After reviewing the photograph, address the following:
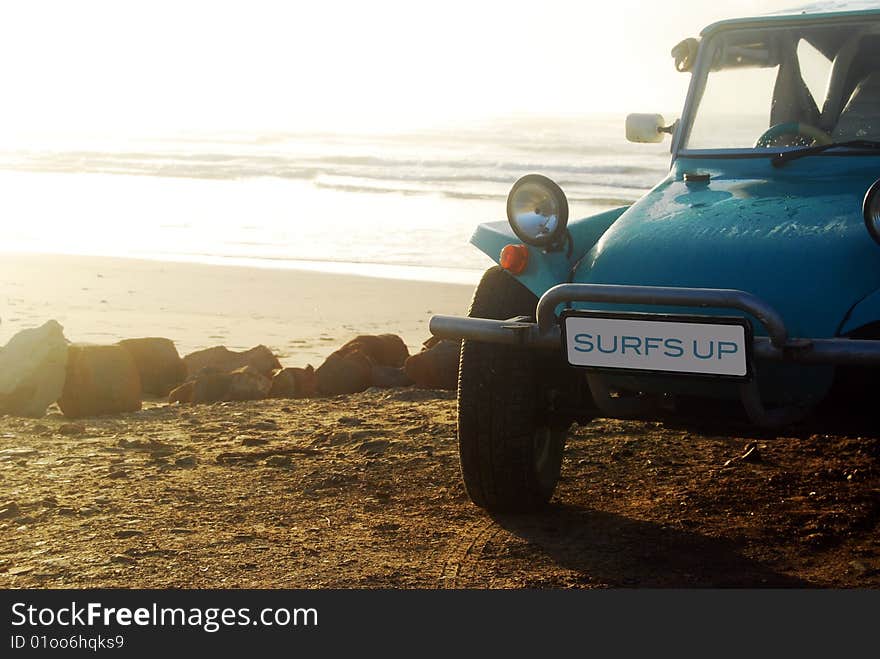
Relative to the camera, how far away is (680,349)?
3736 mm

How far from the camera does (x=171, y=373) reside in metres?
7.49

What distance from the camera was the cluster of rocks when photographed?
21.5 ft

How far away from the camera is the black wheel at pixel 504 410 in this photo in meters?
4.39

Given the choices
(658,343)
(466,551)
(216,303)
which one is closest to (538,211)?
(658,343)

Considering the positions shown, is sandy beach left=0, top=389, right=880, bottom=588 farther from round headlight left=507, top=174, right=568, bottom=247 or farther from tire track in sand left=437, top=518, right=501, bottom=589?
round headlight left=507, top=174, right=568, bottom=247

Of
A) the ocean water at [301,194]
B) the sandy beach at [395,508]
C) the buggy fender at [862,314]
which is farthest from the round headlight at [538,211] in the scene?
the ocean water at [301,194]

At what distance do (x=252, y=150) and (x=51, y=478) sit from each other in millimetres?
38955

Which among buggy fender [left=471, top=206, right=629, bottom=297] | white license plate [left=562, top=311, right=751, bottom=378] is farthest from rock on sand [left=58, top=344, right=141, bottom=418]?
white license plate [left=562, top=311, right=751, bottom=378]

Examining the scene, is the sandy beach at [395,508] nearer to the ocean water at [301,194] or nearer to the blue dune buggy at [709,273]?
the blue dune buggy at [709,273]

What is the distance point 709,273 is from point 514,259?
80 centimetres

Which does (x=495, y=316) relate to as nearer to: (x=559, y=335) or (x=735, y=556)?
(x=559, y=335)

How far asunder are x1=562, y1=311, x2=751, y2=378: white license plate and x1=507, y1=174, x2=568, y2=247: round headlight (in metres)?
0.70

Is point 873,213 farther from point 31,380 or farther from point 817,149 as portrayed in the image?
point 31,380

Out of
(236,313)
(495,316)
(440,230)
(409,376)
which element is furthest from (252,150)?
(495,316)
